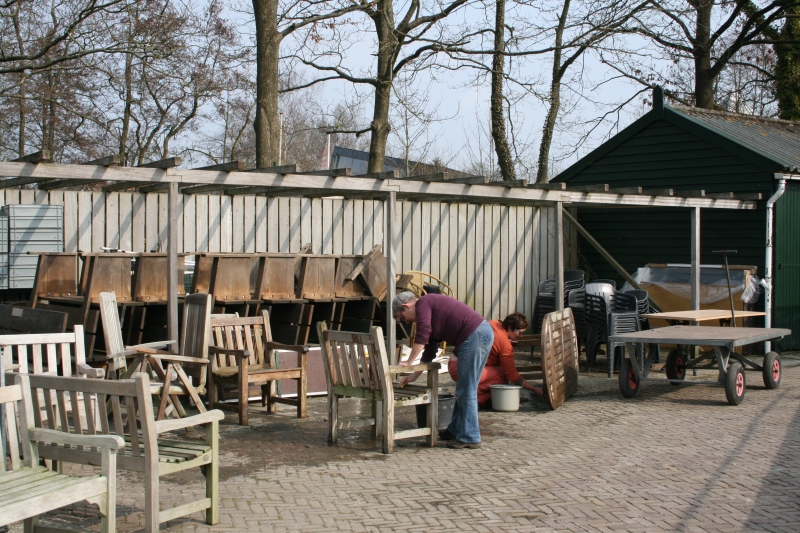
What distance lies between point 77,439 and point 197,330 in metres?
3.88

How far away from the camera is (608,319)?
12.4m

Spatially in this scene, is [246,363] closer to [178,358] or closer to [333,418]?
[178,358]

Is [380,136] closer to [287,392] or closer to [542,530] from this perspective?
[287,392]

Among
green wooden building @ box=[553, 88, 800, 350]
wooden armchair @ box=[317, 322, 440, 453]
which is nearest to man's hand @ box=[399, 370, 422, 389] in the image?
wooden armchair @ box=[317, 322, 440, 453]

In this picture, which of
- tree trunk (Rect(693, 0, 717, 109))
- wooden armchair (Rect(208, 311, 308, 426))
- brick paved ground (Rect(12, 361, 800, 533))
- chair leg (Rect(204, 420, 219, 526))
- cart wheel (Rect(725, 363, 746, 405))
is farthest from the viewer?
tree trunk (Rect(693, 0, 717, 109))

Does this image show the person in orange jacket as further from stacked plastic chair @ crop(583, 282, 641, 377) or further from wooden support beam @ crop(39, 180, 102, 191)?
wooden support beam @ crop(39, 180, 102, 191)

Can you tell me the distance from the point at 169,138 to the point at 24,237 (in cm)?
1953

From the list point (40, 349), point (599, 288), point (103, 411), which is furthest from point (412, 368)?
point (599, 288)

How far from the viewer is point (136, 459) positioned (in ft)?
16.4

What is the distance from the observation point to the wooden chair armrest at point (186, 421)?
509 cm

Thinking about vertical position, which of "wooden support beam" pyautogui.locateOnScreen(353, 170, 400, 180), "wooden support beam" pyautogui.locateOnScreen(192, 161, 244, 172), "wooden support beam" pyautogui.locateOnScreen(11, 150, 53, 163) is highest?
"wooden support beam" pyautogui.locateOnScreen(353, 170, 400, 180)

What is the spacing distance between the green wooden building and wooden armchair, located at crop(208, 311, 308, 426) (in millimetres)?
9397

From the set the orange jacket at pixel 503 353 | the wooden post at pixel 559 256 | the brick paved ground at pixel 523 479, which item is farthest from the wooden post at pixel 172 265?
the wooden post at pixel 559 256

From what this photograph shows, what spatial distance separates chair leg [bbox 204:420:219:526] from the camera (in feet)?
17.9
